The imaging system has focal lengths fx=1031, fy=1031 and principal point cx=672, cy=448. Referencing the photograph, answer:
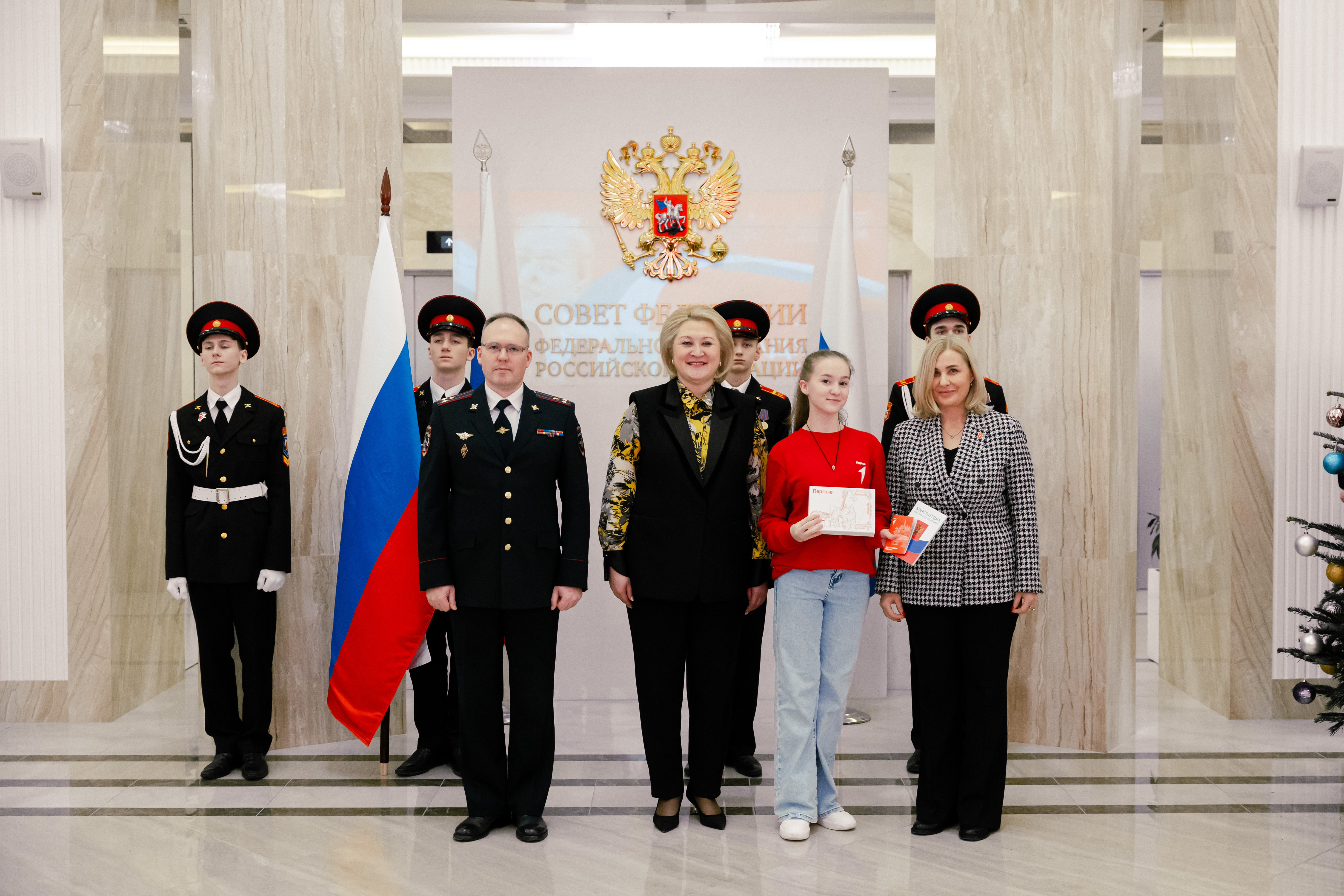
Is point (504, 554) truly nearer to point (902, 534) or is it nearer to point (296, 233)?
point (902, 534)

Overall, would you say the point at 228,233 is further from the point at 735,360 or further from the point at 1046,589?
the point at 1046,589

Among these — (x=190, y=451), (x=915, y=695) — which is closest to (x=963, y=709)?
(x=915, y=695)

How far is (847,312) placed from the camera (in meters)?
5.10

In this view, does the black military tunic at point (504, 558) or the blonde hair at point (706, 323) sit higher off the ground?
the blonde hair at point (706, 323)

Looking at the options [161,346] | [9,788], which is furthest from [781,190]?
[9,788]

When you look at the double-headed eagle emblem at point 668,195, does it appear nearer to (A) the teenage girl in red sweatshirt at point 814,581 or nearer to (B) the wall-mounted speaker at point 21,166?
(A) the teenage girl in red sweatshirt at point 814,581

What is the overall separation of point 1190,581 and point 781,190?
10.2 ft

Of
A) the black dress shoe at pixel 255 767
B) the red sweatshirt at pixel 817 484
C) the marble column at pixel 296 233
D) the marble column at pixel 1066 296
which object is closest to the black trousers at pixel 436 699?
the marble column at pixel 296 233

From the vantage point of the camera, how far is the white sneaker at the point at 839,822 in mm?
3686

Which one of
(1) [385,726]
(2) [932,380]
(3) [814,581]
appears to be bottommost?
(1) [385,726]

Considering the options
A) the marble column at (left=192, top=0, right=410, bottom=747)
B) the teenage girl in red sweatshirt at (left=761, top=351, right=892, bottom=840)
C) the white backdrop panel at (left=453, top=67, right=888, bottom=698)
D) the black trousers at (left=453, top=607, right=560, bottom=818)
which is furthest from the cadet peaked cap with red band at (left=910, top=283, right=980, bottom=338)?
the marble column at (left=192, top=0, right=410, bottom=747)

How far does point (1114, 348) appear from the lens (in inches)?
187

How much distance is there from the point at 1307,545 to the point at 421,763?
146 inches

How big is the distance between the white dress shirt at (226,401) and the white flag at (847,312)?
8.94 ft
